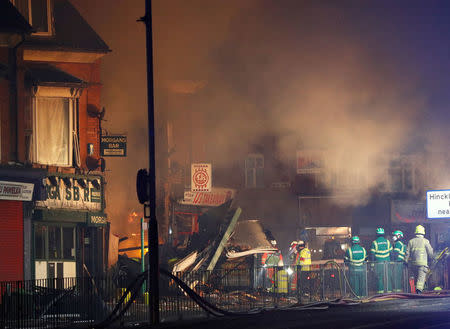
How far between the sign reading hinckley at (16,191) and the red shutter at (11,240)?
0.66 feet

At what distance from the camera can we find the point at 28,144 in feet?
77.0

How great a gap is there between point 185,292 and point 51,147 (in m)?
9.76

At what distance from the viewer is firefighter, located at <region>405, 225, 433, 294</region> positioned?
2062 centimetres

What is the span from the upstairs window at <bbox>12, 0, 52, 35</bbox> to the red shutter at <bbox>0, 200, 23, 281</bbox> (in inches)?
233

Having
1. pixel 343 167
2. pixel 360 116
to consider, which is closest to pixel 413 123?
pixel 360 116

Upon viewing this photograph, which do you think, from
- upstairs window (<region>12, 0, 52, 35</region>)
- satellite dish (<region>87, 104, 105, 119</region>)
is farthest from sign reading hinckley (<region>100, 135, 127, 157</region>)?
upstairs window (<region>12, 0, 52, 35</region>)

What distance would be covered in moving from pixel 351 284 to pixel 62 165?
31.1 ft

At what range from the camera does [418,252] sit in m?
20.9

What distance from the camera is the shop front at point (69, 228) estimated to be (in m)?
23.3

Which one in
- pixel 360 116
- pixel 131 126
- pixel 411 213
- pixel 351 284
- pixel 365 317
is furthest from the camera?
pixel 411 213

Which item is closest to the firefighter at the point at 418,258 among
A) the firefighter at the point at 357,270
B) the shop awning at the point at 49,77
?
the firefighter at the point at 357,270

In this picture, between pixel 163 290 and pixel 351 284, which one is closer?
pixel 163 290

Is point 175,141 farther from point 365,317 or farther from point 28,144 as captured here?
point 365,317

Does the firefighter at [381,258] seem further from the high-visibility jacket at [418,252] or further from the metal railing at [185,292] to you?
the high-visibility jacket at [418,252]
